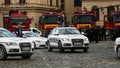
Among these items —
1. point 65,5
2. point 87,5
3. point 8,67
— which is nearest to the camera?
point 8,67

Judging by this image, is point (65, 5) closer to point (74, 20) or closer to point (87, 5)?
point (87, 5)

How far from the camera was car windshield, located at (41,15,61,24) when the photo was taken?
55.9 meters

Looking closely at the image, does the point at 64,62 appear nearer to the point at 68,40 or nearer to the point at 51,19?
the point at 68,40

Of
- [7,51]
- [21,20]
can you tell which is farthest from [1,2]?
[7,51]

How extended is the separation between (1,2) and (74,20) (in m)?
42.6

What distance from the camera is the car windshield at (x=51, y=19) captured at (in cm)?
5591

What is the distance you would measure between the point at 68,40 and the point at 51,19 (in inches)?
963

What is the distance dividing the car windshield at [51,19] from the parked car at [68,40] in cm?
2172

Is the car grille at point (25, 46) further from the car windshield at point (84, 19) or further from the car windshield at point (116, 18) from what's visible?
the car windshield at point (116, 18)

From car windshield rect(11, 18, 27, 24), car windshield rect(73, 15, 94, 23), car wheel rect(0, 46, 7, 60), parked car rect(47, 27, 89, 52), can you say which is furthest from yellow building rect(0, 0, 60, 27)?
car wheel rect(0, 46, 7, 60)

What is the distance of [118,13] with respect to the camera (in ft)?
194

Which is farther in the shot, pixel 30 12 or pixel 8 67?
pixel 30 12

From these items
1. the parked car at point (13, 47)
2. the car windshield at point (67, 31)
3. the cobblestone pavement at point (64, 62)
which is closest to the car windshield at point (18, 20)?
the car windshield at point (67, 31)

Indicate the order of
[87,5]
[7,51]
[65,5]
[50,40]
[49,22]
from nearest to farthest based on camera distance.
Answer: [7,51] < [50,40] < [49,22] < [87,5] < [65,5]
